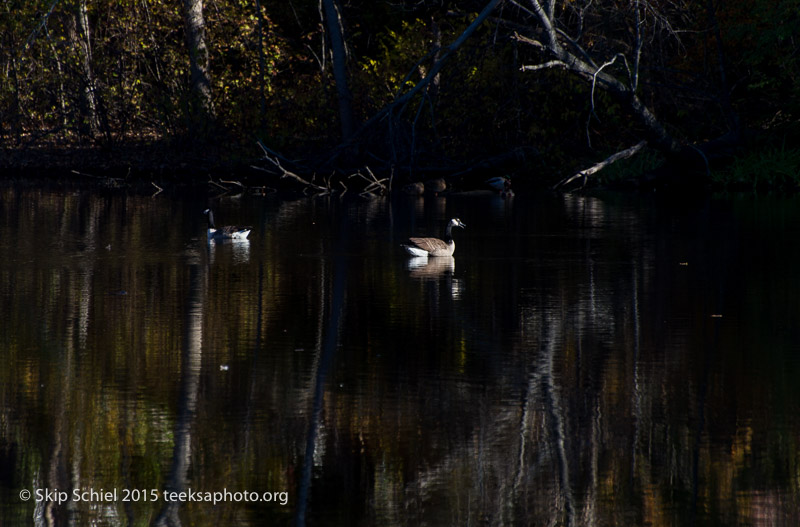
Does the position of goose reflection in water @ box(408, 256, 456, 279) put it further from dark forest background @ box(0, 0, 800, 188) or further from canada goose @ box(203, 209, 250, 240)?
dark forest background @ box(0, 0, 800, 188)

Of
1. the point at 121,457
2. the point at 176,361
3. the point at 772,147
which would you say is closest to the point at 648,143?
the point at 772,147

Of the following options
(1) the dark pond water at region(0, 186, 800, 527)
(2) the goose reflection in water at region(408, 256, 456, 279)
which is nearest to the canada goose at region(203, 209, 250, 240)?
(1) the dark pond water at region(0, 186, 800, 527)

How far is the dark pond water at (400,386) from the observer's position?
22.9 feet

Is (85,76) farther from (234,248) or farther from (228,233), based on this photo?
(234,248)

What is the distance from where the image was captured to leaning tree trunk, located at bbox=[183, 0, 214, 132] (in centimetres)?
3975

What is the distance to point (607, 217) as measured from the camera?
23.9 m

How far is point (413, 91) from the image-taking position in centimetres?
2702

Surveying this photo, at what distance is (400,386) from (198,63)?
33059 millimetres

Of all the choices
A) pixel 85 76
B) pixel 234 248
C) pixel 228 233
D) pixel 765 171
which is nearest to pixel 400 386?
pixel 234 248

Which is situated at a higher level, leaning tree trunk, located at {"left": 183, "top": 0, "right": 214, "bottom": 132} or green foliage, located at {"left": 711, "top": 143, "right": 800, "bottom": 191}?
leaning tree trunk, located at {"left": 183, "top": 0, "right": 214, "bottom": 132}

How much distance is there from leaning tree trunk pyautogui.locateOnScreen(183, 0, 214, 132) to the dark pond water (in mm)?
21824

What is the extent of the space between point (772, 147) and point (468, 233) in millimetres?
14715

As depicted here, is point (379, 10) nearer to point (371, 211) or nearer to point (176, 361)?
point (371, 211)
